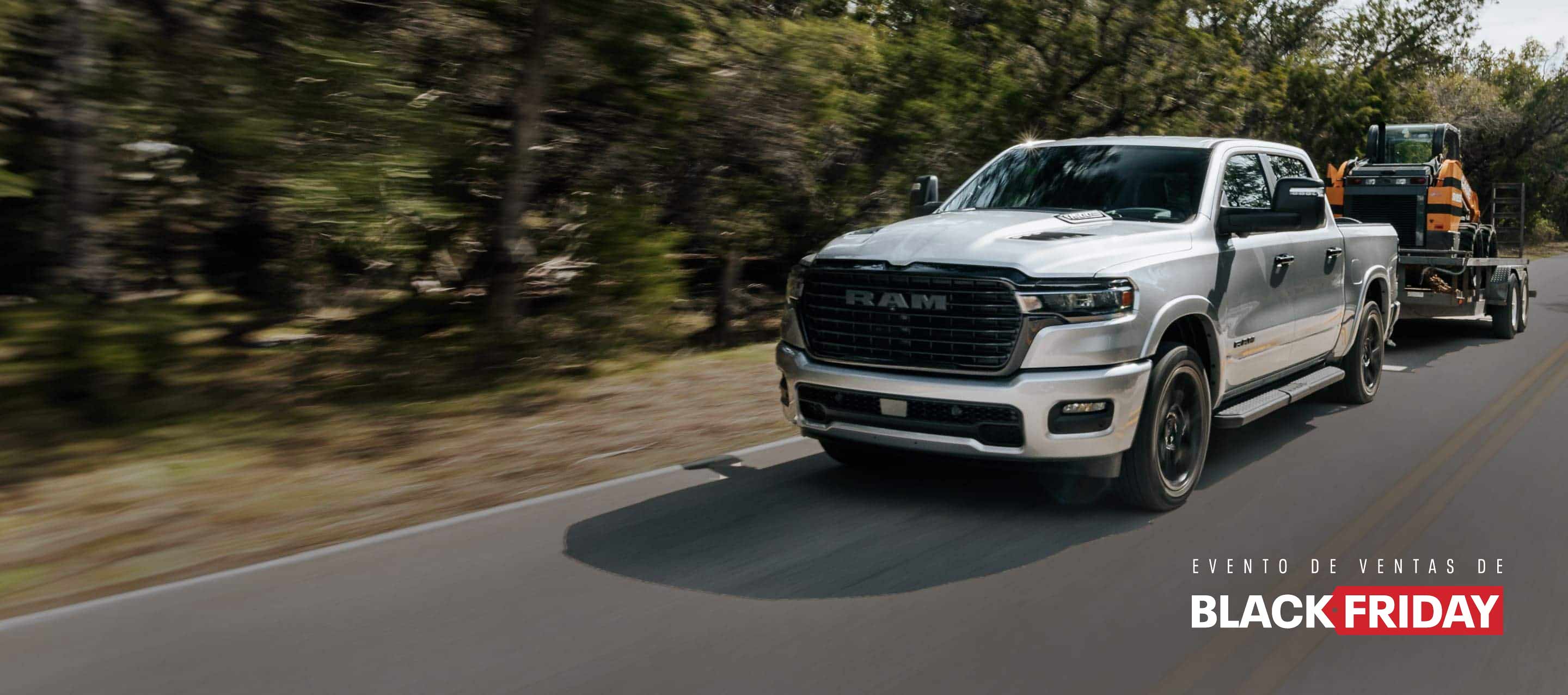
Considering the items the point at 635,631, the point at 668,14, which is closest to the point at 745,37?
the point at 668,14

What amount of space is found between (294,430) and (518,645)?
4824mm

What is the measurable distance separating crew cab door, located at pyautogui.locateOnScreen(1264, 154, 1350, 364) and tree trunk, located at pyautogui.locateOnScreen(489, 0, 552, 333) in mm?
5777

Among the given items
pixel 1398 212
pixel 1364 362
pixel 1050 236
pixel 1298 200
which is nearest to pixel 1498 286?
pixel 1398 212

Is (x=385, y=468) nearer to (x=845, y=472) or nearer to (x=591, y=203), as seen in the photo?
(x=845, y=472)

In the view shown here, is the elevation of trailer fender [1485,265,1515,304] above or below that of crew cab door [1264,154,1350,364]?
below

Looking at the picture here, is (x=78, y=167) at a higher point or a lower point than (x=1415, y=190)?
higher

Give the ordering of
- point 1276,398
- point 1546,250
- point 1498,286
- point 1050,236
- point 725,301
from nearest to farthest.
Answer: point 1050,236
point 1276,398
point 1498,286
point 725,301
point 1546,250

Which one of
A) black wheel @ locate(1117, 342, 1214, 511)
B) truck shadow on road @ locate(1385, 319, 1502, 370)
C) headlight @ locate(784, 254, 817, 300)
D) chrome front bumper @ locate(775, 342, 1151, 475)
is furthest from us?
truck shadow on road @ locate(1385, 319, 1502, 370)

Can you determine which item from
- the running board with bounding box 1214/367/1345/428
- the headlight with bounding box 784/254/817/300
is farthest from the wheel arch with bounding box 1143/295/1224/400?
the headlight with bounding box 784/254/817/300

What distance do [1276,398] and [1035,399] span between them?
2.53 m

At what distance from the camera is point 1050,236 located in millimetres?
6379

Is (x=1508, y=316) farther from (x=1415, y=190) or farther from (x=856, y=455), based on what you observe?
(x=856, y=455)

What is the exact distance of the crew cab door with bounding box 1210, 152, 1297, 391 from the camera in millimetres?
7039

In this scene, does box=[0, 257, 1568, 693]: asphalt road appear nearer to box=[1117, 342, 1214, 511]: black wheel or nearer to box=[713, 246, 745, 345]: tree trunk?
box=[1117, 342, 1214, 511]: black wheel
